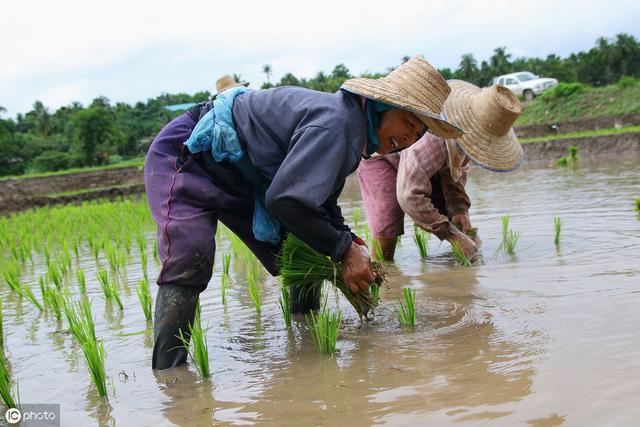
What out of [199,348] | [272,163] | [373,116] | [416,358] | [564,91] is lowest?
[416,358]

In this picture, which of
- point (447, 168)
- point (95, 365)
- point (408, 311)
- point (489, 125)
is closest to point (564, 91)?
point (447, 168)

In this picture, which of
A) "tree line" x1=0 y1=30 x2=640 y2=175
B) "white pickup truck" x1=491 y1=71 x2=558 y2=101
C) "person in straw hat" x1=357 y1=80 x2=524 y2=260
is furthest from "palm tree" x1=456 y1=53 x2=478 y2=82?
"person in straw hat" x1=357 y1=80 x2=524 y2=260

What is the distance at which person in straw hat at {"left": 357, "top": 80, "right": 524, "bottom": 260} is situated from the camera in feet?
11.6

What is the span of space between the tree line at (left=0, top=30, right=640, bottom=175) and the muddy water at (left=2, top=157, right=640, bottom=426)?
27.7 meters

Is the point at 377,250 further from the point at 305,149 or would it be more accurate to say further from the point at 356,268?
the point at 305,149

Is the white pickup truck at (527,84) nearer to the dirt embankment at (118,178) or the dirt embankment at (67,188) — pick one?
the dirt embankment at (118,178)

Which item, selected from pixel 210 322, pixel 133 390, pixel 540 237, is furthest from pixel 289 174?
pixel 540 237

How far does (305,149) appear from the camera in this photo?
7.00 feet

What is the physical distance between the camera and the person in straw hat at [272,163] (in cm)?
215

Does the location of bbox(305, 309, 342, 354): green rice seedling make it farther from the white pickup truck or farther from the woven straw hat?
the white pickup truck

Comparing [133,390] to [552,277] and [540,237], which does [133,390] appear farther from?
[540,237]

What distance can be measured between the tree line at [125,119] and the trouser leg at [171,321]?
28.2 m

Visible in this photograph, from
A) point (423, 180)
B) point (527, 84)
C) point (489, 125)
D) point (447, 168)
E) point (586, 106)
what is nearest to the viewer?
point (489, 125)

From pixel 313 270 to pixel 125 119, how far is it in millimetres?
40481
